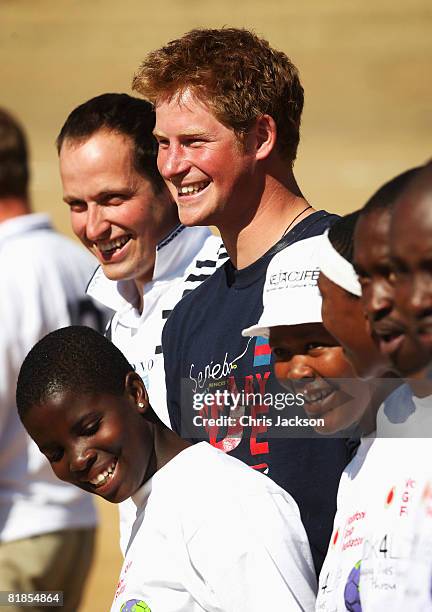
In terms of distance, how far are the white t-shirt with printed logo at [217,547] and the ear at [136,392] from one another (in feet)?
0.61

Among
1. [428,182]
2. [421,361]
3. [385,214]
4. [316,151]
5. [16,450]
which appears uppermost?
[428,182]

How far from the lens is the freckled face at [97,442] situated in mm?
2781

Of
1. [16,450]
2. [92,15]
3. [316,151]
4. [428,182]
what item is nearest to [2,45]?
[92,15]

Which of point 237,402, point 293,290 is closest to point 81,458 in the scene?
point 237,402

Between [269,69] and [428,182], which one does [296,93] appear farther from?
[428,182]

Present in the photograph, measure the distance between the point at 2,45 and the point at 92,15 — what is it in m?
1.23

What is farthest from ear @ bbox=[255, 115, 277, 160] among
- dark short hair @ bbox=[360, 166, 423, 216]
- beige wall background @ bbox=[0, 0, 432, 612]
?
beige wall background @ bbox=[0, 0, 432, 612]

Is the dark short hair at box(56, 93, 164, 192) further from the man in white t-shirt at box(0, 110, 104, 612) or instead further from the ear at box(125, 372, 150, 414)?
the ear at box(125, 372, 150, 414)

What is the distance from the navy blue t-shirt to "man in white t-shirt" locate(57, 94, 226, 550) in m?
0.37

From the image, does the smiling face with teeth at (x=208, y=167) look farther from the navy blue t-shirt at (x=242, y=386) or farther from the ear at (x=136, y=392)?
the ear at (x=136, y=392)

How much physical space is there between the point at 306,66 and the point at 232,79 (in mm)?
11705

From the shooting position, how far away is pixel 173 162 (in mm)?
3350

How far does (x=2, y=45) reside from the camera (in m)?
16.5

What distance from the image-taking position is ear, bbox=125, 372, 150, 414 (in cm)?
288
